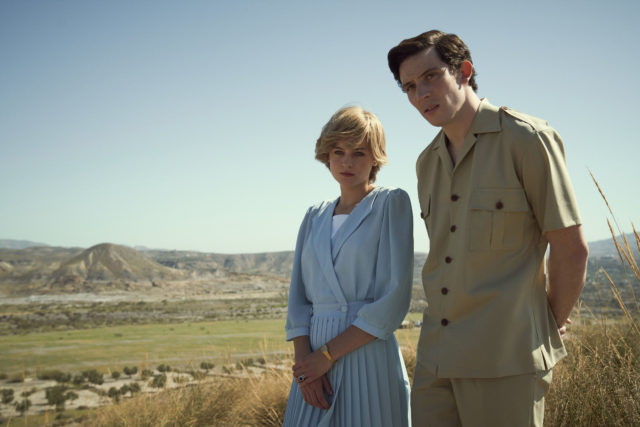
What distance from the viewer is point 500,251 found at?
158 cm

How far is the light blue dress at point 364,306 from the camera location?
6.52 ft

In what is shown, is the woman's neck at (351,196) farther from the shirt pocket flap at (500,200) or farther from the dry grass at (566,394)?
the dry grass at (566,394)

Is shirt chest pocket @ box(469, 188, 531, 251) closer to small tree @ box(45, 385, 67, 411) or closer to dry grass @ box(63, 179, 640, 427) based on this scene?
dry grass @ box(63, 179, 640, 427)

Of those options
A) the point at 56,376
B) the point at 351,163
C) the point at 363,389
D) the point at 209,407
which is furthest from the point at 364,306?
the point at 56,376

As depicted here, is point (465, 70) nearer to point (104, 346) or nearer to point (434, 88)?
point (434, 88)

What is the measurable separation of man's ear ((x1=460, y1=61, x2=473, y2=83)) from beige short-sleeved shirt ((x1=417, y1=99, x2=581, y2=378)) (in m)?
0.17

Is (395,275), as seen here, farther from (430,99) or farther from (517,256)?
(430,99)

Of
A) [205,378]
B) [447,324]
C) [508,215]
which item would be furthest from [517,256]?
[205,378]

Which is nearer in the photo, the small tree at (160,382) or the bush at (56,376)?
the small tree at (160,382)

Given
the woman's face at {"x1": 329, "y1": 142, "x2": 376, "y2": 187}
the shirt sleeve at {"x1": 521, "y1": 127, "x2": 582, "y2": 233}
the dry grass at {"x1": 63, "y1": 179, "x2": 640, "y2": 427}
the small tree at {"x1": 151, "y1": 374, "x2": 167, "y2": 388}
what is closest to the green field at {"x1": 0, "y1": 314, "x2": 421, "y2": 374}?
the small tree at {"x1": 151, "y1": 374, "x2": 167, "y2": 388}

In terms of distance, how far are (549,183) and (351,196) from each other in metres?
1.06

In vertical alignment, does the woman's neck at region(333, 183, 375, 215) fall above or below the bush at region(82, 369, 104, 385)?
above

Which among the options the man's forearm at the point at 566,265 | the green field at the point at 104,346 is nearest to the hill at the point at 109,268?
the green field at the point at 104,346

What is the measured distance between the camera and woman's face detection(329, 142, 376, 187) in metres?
2.21
